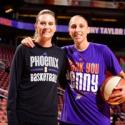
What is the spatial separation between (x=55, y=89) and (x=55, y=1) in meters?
18.2

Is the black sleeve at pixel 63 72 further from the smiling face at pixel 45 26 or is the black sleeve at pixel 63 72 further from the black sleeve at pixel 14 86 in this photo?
the black sleeve at pixel 14 86

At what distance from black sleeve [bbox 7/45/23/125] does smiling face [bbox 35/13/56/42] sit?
0.60ft

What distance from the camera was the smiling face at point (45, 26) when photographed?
2342mm

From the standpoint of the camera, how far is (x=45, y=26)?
234 cm

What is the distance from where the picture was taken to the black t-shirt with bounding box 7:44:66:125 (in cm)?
224

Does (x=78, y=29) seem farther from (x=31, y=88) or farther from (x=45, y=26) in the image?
(x=31, y=88)

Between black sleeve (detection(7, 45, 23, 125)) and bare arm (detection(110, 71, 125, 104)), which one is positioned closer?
black sleeve (detection(7, 45, 23, 125))

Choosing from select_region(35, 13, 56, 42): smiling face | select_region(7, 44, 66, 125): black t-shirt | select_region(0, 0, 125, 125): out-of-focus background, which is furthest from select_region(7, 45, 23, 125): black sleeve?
select_region(0, 0, 125, 125): out-of-focus background

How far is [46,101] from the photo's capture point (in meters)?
2.27

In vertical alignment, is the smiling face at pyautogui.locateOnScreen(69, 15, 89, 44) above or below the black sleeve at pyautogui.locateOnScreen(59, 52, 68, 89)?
above

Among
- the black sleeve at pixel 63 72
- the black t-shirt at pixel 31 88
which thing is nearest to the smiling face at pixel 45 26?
the black t-shirt at pixel 31 88

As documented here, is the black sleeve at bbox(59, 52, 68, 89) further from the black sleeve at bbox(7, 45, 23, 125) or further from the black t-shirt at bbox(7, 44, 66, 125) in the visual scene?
the black sleeve at bbox(7, 45, 23, 125)

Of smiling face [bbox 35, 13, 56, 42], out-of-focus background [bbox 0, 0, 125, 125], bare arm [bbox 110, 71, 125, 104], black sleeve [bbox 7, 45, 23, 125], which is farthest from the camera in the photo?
out-of-focus background [bbox 0, 0, 125, 125]

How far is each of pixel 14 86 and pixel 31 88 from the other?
0.36 feet
